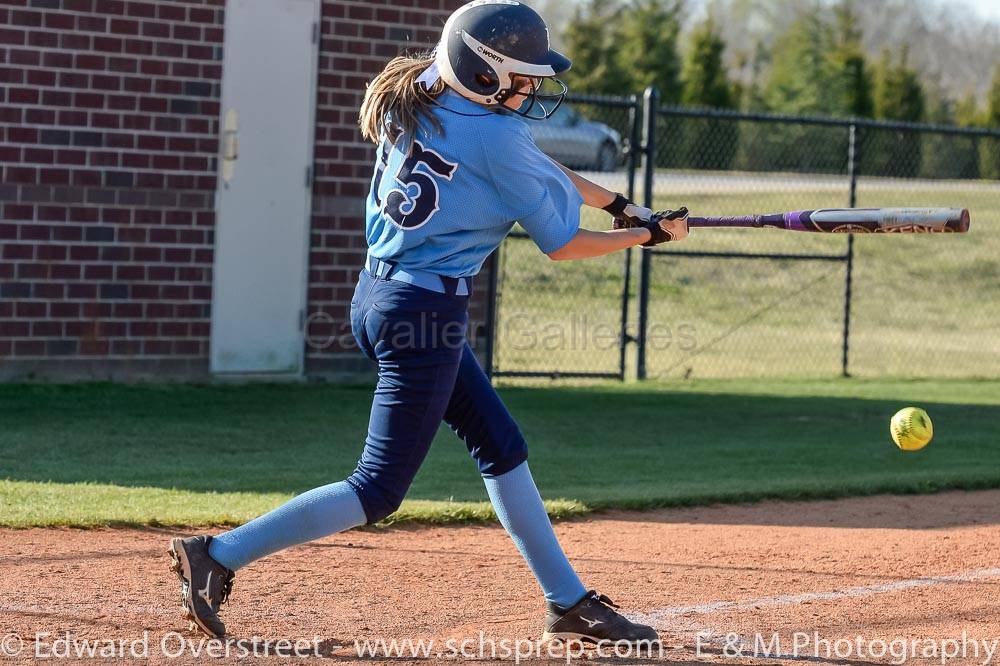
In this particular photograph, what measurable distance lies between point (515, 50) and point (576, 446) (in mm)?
5268

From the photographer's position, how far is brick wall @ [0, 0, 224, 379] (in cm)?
1014

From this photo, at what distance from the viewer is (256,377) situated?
11.1m

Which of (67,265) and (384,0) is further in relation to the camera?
(384,0)

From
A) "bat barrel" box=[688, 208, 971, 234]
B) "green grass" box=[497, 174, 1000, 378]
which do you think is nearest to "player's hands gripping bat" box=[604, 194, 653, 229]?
"bat barrel" box=[688, 208, 971, 234]

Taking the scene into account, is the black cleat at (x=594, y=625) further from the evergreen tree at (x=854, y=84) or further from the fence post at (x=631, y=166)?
the evergreen tree at (x=854, y=84)

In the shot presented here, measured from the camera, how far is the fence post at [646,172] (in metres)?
12.4

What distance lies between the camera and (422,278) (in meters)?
4.23

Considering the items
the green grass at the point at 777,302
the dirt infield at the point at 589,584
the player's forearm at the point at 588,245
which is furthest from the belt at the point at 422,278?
the green grass at the point at 777,302

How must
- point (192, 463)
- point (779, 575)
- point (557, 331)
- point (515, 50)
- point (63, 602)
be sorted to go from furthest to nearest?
point (557, 331) → point (192, 463) → point (779, 575) → point (63, 602) → point (515, 50)

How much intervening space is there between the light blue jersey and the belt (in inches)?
0.8

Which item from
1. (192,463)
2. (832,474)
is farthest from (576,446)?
(192,463)

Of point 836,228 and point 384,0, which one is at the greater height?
point 384,0

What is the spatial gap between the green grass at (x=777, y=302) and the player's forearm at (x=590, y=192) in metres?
8.70

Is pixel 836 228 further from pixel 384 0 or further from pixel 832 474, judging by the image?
pixel 384 0
